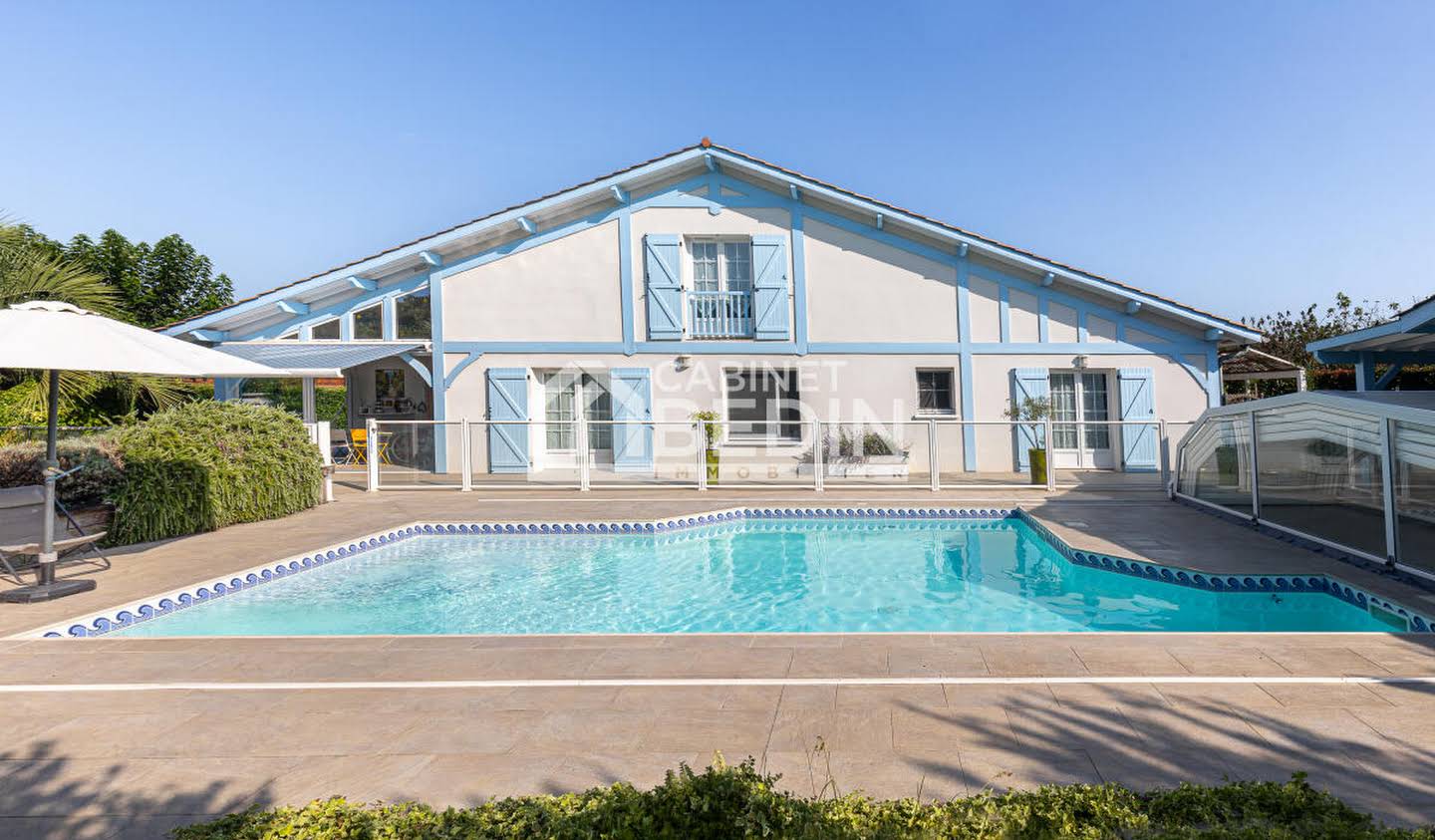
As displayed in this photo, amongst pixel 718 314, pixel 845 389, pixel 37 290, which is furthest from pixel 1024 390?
pixel 37 290

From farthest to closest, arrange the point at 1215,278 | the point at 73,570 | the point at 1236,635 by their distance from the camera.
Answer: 1. the point at 1215,278
2. the point at 73,570
3. the point at 1236,635

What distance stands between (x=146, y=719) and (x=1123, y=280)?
49.1 feet

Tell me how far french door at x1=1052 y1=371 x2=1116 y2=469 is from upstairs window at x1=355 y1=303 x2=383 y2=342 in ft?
43.4

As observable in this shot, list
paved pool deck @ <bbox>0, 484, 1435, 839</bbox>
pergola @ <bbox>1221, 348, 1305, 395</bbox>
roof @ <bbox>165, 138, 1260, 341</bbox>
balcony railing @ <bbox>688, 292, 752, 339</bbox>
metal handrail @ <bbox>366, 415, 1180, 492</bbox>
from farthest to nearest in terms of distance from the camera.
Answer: pergola @ <bbox>1221, 348, 1305, 395</bbox> < balcony railing @ <bbox>688, 292, 752, 339</bbox> < roof @ <bbox>165, 138, 1260, 341</bbox> < metal handrail @ <bbox>366, 415, 1180, 492</bbox> < paved pool deck @ <bbox>0, 484, 1435, 839</bbox>

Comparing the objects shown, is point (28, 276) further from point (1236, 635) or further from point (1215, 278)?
point (1215, 278)

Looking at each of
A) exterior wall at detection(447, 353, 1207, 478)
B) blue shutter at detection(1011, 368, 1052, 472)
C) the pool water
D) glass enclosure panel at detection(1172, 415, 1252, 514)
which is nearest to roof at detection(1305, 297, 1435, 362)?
glass enclosure panel at detection(1172, 415, 1252, 514)

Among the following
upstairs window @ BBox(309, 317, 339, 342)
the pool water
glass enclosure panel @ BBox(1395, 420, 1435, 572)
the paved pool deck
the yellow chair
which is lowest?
the pool water

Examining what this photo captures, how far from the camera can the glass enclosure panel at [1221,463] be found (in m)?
8.45

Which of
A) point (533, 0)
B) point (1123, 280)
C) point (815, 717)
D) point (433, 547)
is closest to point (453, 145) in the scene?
point (533, 0)

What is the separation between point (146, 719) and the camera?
357cm

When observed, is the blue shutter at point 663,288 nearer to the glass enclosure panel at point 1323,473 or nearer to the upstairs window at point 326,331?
the upstairs window at point 326,331

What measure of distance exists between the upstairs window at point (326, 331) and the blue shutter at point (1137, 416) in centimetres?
1500

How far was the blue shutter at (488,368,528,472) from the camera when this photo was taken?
1428cm

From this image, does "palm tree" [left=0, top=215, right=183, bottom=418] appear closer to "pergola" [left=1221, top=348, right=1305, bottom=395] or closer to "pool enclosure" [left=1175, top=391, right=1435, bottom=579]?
"pool enclosure" [left=1175, top=391, right=1435, bottom=579]
